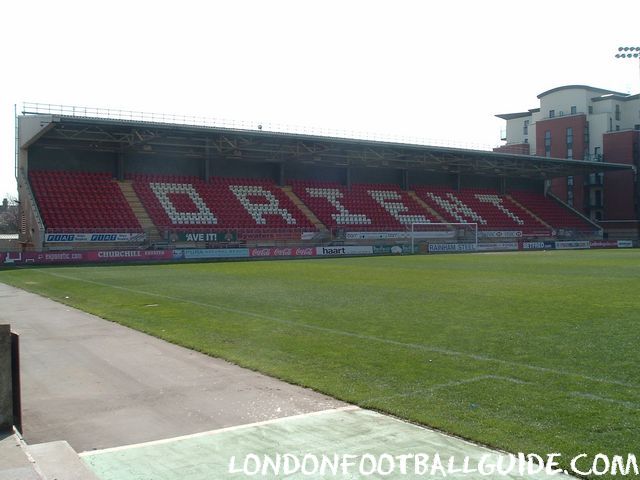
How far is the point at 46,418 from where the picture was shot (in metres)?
6.50

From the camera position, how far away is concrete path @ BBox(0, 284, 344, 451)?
6105mm

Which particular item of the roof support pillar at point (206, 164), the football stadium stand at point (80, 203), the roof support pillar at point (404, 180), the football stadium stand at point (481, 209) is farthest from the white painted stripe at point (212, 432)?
the roof support pillar at point (404, 180)

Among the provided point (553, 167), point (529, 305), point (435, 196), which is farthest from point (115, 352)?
point (553, 167)

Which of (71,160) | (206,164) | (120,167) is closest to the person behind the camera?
(71,160)

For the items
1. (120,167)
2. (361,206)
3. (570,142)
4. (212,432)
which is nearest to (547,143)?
(570,142)

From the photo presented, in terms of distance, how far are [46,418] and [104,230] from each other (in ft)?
122

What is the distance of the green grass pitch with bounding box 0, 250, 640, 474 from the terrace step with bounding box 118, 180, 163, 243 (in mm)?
21941

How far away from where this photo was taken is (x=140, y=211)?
4550cm

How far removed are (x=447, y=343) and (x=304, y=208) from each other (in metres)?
44.2

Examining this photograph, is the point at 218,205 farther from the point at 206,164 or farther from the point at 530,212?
the point at 530,212

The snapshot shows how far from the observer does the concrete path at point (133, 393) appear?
240 inches

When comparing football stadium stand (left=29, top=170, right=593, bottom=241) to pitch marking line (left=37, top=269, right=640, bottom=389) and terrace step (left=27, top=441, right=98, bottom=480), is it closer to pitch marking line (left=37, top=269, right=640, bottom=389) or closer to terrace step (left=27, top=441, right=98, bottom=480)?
pitch marking line (left=37, top=269, right=640, bottom=389)

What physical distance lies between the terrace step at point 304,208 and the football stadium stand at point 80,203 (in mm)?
15005

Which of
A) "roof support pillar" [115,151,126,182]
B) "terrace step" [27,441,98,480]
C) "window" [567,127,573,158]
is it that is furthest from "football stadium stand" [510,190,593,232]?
"terrace step" [27,441,98,480]
